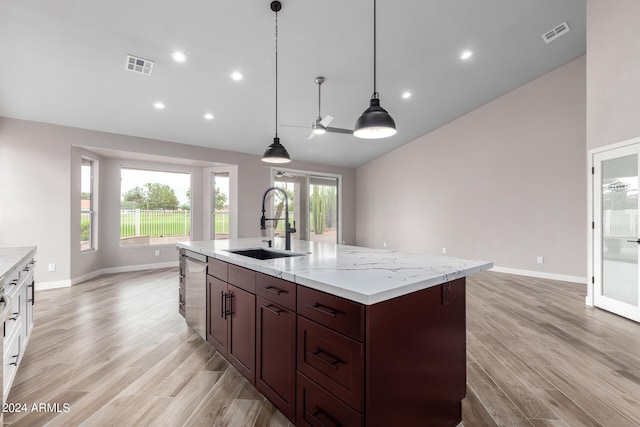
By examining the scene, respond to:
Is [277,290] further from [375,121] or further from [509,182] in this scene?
[509,182]

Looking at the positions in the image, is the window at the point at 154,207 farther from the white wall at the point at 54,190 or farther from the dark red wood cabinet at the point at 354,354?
the dark red wood cabinet at the point at 354,354

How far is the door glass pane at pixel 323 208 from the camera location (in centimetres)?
806

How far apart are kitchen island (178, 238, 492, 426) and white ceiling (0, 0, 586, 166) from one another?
8.65ft

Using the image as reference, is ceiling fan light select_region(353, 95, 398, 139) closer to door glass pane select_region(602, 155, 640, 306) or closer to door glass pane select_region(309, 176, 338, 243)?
door glass pane select_region(602, 155, 640, 306)

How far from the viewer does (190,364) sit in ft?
7.43

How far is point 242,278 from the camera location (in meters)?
1.90

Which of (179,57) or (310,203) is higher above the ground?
(179,57)

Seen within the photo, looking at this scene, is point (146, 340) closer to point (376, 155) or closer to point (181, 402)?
point (181, 402)

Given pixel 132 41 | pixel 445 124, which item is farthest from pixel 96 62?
pixel 445 124

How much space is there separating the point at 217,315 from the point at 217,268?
377 millimetres

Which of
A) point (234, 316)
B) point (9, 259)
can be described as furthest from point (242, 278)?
point (9, 259)

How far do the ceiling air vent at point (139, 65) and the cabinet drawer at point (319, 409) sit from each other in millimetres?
3843

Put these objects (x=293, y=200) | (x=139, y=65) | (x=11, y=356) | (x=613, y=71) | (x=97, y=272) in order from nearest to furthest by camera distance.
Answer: (x=11, y=356)
(x=613, y=71)
(x=139, y=65)
(x=97, y=272)
(x=293, y=200)

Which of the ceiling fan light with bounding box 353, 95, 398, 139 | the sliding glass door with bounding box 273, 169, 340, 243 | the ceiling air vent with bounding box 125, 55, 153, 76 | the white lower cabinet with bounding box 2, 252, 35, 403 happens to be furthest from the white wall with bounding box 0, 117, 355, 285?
the ceiling fan light with bounding box 353, 95, 398, 139
